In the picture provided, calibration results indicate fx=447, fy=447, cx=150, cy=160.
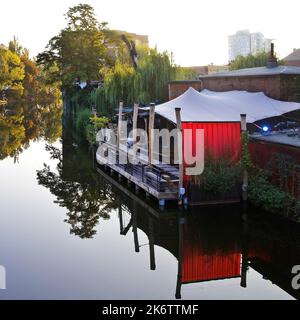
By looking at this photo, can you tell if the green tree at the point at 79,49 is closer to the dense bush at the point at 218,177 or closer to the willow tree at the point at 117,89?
the willow tree at the point at 117,89

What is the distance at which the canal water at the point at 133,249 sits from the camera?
9.71 meters

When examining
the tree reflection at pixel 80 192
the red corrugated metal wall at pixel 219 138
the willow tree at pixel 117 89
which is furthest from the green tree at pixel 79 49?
the red corrugated metal wall at pixel 219 138

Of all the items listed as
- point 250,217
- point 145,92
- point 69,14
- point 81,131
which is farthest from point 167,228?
point 69,14

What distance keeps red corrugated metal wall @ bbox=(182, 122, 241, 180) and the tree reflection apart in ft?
13.1

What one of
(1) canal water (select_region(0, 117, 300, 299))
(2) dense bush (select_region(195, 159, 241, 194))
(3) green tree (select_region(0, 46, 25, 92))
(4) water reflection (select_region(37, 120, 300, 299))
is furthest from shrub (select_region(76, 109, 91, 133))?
(3) green tree (select_region(0, 46, 25, 92))

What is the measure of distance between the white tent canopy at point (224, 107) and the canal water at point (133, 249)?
382cm

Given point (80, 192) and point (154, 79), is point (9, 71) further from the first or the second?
point (80, 192)

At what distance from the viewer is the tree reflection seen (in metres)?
14.7

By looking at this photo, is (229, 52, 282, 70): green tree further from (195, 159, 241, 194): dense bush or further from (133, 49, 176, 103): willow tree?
(195, 159, 241, 194): dense bush

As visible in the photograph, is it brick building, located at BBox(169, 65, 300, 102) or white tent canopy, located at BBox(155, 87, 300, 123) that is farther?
brick building, located at BBox(169, 65, 300, 102)

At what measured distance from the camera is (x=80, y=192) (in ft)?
61.5

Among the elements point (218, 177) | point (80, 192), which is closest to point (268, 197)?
point (218, 177)

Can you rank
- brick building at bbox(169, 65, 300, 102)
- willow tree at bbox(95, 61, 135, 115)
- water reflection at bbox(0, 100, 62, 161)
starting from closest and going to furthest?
brick building at bbox(169, 65, 300, 102) → willow tree at bbox(95, 61, 135, 115) → water reflection at bbox(0, 100, 62, 161)

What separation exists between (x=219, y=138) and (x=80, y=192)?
6661mm
